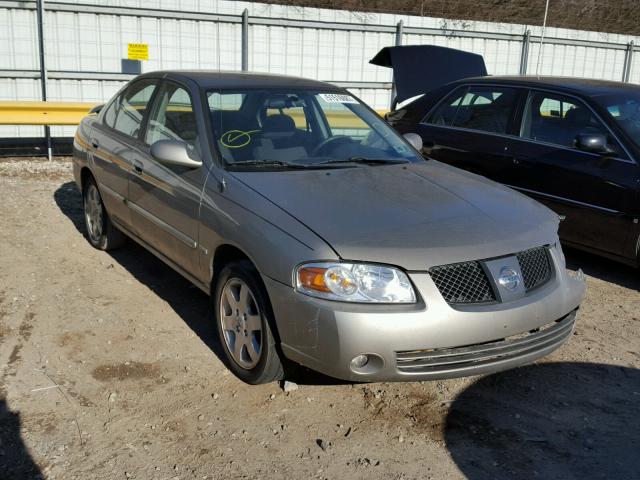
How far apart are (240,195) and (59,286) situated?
7.47ft

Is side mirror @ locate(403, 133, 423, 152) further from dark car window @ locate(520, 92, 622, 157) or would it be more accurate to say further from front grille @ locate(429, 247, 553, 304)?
front grille @ locate(429, 247, 553, 304)

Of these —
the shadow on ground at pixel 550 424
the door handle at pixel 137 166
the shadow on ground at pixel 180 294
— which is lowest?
the shadow on ground at pixel 180 294

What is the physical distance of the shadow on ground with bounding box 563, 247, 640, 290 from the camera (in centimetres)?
593

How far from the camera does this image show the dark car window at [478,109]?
21.7ft

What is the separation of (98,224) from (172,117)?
1808 mm

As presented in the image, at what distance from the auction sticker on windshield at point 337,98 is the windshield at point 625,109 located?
7.41 feet

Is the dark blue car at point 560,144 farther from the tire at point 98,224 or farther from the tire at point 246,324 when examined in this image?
the tire at point 246,324

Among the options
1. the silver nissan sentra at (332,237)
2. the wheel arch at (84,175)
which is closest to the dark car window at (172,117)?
the silver nissan sentra at (332,237)

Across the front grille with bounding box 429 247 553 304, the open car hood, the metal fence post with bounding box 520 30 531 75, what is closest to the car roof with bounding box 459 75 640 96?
the open car hood

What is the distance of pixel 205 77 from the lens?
4969mm

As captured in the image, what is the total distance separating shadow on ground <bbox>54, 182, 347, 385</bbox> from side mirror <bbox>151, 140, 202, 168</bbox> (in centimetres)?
114

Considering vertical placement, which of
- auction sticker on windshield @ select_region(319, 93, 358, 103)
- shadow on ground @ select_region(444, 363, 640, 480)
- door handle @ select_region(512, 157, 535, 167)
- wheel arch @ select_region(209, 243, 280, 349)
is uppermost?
auction sticker on windshield @ select_region(319, 93, 358, 103)

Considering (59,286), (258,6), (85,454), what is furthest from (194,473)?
(258,6)

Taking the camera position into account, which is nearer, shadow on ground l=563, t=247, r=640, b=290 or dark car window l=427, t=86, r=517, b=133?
shadow on ground l=563, t=247, r=640, b=290
